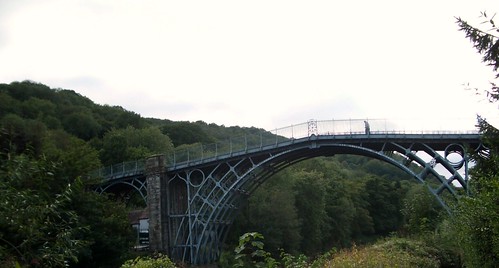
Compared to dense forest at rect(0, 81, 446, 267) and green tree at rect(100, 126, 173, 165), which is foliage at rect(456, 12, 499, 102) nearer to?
dense forest at rect(0, 81, 446, 267)

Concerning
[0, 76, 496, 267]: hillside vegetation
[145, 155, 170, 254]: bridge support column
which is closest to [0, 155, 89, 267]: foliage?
[0, 76, 496, 267]: hillside vegetation

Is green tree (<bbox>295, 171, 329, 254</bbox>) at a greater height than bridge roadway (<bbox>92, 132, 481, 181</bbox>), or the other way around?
bridge roadway (<bbox>92, 132, 481, 181</bbox>)

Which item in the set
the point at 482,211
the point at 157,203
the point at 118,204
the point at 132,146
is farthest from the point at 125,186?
the point at 482,211

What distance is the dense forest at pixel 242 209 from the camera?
6539 mm

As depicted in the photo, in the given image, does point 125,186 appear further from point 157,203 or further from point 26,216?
point 26,216

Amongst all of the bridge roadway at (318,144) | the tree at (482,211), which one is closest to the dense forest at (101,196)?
the bridge roadway at (318,144)

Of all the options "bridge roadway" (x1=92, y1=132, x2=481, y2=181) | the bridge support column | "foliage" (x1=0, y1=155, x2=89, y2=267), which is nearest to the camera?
"foliage" (x1=0, y1=155, x2=89, y2=267)

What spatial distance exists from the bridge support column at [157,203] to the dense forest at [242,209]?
1.79 meters

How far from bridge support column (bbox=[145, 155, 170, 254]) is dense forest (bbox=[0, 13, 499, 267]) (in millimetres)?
A: 1789

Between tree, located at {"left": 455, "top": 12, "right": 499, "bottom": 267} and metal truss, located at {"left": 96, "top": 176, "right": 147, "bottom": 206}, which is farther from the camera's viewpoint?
metal truss, located at {"left": 96, "top": 176, "right": 147, "bottom": 206}

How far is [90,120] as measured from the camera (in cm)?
6069

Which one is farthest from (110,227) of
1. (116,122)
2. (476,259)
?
(116,122)

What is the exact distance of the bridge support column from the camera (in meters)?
30.4

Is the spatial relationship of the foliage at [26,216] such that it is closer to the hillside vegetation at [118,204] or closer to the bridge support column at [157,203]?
the hillside vegetation at [118,204]
